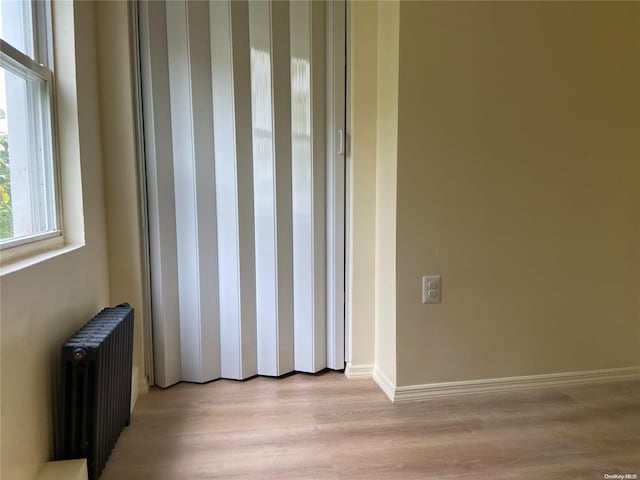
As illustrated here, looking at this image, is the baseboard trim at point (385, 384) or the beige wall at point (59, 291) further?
the baseboard trim at point (385, 384)

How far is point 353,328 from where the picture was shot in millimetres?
2393

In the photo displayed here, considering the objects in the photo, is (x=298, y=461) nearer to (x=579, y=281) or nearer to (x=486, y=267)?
(x=486, y=267)

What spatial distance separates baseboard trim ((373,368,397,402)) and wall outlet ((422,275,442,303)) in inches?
18.0

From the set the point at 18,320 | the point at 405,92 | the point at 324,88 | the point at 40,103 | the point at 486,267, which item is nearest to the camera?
the point at 18,320

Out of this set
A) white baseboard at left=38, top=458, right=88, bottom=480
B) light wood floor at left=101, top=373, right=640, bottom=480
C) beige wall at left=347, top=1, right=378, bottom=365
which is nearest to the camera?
white baseboard at left=38, top=458, right=88, bottom=480

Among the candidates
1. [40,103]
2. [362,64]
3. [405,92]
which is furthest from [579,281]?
[40,103]

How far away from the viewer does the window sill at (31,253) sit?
126cm

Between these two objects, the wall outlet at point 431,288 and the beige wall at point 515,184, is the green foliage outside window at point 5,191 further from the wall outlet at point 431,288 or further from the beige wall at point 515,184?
the wall outlet at point 431,288

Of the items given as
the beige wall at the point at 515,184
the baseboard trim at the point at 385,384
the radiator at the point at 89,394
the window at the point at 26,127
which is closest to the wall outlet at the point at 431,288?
the beige wall at the point at 515,184

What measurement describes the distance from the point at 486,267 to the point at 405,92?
93 centimetres

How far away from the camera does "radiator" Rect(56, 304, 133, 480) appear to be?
1374 mm

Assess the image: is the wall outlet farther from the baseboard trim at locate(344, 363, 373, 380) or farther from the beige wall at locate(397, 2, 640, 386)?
the baseboard trim at locate(344, 363, 373, 380)

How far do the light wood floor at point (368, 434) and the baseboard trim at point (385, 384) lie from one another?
0.04 m

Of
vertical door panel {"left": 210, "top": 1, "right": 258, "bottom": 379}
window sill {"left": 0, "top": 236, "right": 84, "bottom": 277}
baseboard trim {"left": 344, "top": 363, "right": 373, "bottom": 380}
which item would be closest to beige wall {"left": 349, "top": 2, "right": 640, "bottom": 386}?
baseboard trim {"left": 344, "top": 363, "right": 373, "bottom": 380}
